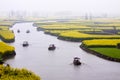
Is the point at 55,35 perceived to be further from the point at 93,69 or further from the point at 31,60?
the point at 93,69

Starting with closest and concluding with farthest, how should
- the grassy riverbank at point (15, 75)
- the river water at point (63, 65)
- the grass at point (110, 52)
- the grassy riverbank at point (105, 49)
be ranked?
the grassy riverbank at point (15, 75) → the river water at point (63, 65) → the grassy riverbank at point (105, 49) → the grass at point (110, 52)

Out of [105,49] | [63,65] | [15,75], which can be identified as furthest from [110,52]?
[15,75]

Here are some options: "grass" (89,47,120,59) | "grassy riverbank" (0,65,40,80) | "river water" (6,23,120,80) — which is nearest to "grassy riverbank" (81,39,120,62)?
"grass" (89,47,120,59)

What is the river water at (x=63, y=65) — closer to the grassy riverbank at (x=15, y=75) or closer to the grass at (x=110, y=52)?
the grass at (x=110, y=52)

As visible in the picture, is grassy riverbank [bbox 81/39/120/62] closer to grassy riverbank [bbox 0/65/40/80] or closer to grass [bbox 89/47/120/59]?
grass [bbox 89/47/120/59]

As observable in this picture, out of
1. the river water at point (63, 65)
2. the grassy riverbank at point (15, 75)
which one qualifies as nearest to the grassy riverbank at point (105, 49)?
the river water at point (63, 65)

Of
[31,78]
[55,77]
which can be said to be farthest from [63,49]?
[31,78]

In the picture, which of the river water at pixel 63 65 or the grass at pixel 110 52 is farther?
the grass at pixel 110 52

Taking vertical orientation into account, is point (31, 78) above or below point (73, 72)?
above

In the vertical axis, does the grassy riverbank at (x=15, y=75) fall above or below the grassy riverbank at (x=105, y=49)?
above

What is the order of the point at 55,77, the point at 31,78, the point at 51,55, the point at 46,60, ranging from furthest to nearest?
the point at 51,55 → the point at 46,60 → the point at 55,77 → the point at 31,78

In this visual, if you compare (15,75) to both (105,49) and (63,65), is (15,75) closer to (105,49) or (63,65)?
(63,65)
